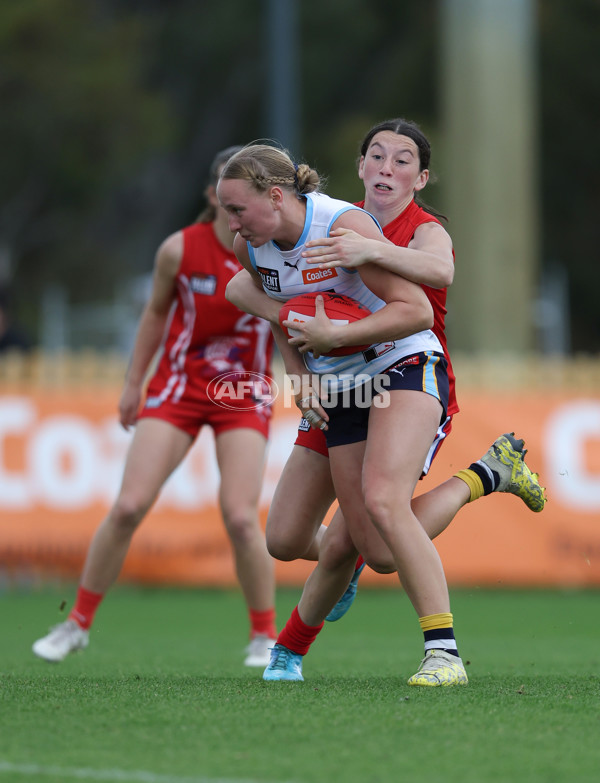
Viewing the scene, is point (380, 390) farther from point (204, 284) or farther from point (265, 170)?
point (204, 284)

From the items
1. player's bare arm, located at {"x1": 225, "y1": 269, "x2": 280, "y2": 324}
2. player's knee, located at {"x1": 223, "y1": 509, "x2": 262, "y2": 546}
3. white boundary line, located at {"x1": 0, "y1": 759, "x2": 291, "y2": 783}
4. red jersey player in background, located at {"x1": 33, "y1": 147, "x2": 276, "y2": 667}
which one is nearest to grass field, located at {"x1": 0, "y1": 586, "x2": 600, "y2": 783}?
white boundary line, located at {"x1": 0, "y1": 759, "x2": 291, "y2": 783}

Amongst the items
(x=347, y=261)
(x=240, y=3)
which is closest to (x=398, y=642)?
(x=347, y=261)

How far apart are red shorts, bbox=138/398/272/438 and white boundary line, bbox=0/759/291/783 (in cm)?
313

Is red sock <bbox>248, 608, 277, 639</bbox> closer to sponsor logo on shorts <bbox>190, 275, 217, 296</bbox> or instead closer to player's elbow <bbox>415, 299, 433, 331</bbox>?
sponsor logo on shorts <bbox>190, 275, 217, 296</bbox>

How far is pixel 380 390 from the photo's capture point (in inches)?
190

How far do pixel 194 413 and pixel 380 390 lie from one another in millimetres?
1947

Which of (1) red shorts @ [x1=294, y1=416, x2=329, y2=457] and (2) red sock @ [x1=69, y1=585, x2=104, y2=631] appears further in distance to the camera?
(2) red sock @ [x1=69, y1=585, x2=104, y2=631]

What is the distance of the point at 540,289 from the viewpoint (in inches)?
1142

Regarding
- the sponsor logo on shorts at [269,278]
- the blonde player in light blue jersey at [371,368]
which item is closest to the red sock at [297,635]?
the blonde player in light blue jersey at [371,368]

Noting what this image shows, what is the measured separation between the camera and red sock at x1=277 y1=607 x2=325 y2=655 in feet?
17.2

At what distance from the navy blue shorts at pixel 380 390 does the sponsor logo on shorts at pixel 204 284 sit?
1891 millimetres

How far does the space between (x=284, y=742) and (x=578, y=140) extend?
29.9m

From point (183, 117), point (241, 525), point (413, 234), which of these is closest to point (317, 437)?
point (413, 234)

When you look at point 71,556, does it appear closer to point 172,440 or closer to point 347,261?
point 172,440
